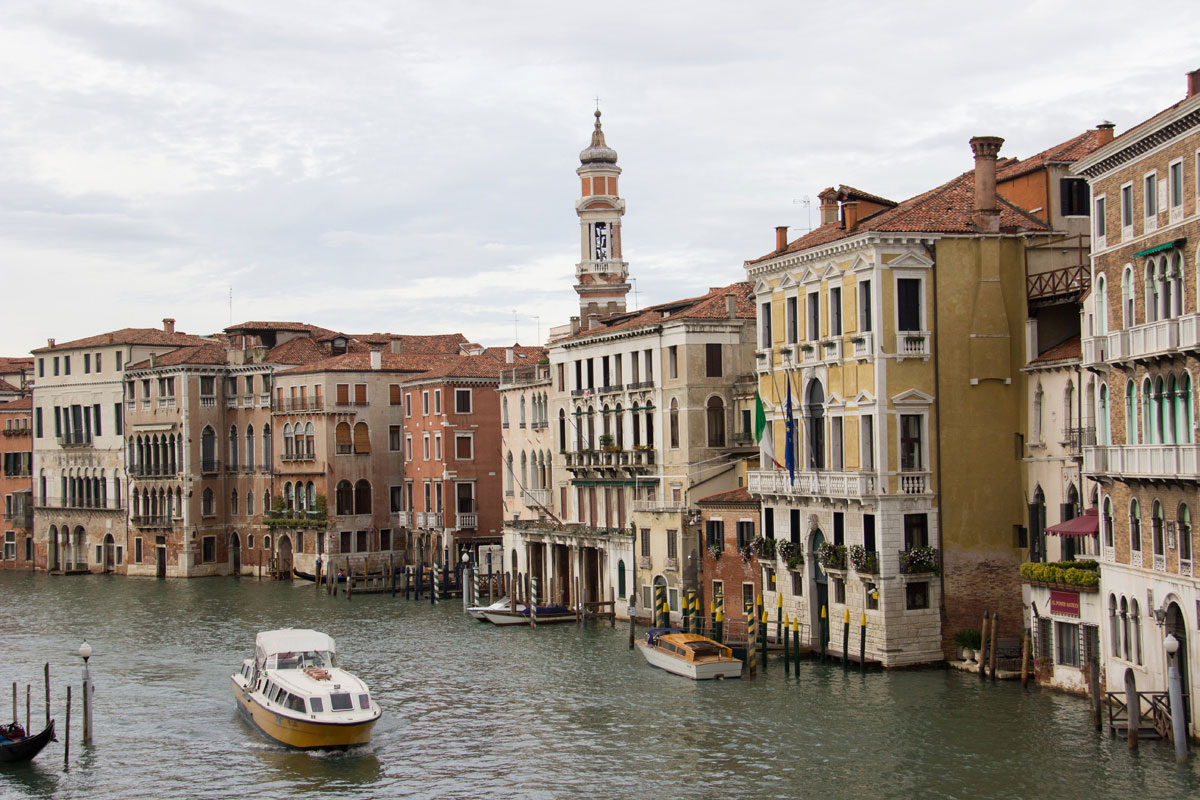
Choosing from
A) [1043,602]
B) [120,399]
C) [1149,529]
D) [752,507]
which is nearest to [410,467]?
[120,399]

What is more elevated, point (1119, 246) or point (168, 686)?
point (1119, 246)

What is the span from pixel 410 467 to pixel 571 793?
141 feet

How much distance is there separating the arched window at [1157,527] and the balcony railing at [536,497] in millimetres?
32874

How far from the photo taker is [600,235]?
2798 inches

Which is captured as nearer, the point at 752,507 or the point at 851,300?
the point at 851,300

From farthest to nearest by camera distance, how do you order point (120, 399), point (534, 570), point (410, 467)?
point (120, 399)
point (410, 467)
point (534, 570)

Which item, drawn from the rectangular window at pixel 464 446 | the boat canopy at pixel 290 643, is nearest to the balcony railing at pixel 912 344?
the boat canopy at pixel 290 643

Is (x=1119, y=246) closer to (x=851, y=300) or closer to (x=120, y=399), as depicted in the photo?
(x=851, y=300)

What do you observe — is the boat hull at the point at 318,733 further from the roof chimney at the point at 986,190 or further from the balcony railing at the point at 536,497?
the balcony railing at the point at 536,497

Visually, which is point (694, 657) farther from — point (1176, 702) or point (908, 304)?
point (1176, 702)

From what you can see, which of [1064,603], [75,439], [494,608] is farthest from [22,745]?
[75,439]

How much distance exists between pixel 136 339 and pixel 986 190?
171 ft

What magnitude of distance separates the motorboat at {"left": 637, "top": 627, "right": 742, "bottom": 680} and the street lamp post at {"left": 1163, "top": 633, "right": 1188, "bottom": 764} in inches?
542

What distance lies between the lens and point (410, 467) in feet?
227
